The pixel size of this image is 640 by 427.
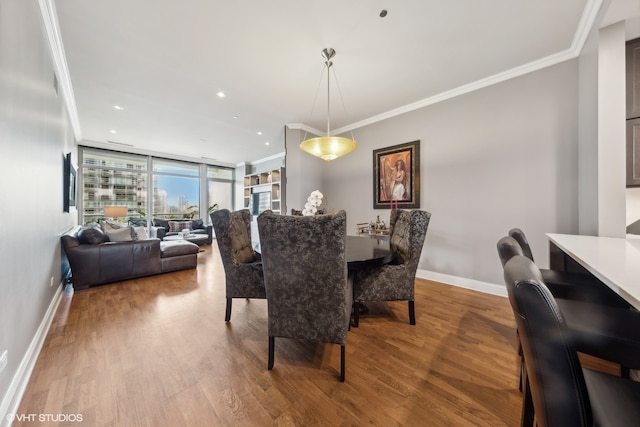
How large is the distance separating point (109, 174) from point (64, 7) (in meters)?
5.65

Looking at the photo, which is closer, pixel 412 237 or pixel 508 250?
pixel 508 250

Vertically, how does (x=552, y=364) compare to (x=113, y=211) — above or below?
below

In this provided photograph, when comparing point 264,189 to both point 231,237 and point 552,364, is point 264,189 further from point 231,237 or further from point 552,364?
point 552,364

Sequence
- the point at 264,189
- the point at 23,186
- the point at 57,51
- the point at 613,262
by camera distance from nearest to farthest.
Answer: the point at 613,262 < the point at 23,186 < the point at 57,51 < the point at 264,189

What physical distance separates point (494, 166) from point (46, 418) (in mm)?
4259

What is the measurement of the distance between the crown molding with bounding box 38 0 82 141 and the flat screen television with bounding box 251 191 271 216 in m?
3.81

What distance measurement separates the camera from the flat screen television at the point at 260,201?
6.24 m

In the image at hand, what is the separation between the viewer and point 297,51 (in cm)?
234

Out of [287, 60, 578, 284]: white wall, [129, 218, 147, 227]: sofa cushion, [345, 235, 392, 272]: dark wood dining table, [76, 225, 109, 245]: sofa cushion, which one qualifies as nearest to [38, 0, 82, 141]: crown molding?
[76, 225, 109, 245]: sofa cushion

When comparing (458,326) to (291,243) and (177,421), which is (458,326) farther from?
(177,421)

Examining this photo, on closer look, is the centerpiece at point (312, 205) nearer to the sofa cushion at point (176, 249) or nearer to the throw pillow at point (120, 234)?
the sofa cushion at point (176, 249)

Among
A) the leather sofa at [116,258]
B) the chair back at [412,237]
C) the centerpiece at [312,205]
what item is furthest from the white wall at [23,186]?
the chair back at [412,237]

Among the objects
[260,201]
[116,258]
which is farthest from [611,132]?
[260,201]

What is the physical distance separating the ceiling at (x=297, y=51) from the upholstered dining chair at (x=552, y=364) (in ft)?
7.42
